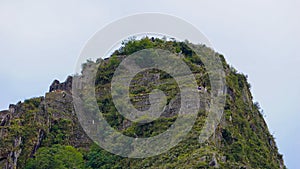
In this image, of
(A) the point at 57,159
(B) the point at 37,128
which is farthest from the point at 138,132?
(B) the point at 37,128

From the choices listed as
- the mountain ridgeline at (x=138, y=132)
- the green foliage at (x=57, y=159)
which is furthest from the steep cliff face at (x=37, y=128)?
the green foliage at (x=57, y=159)

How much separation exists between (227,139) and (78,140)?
14696 millimetres

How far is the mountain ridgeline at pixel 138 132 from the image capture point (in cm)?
7606

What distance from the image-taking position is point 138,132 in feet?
271

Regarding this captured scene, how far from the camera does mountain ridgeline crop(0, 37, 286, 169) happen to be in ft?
250

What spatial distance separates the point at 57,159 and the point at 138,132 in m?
7.25

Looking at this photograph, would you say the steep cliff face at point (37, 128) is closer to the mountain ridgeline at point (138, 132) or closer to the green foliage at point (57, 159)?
the mountain ridgeline at point (138, 132)

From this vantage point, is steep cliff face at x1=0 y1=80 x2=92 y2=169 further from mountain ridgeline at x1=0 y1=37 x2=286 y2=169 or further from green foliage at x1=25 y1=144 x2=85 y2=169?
green foliage at x1=25 y1=144 x2=85 y2=169

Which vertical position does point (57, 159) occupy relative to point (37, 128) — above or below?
below

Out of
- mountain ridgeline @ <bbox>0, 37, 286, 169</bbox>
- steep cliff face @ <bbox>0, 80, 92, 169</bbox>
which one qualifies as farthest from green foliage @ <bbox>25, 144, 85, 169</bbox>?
steep cliff face @ <bbox>0, 80, 92, 169</bbox>

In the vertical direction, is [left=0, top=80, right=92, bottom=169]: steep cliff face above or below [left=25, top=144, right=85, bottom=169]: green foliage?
above

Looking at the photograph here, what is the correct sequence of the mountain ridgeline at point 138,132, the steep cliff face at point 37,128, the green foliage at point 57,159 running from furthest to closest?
1. the green foliage at point 57,159
2. the steep cliff face at point 37,128
3. the mountain ridgeline at point 138,132

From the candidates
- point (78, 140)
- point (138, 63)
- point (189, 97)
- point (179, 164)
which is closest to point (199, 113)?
point (189, 97)

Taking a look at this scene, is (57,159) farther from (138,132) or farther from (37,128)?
(138,132)
